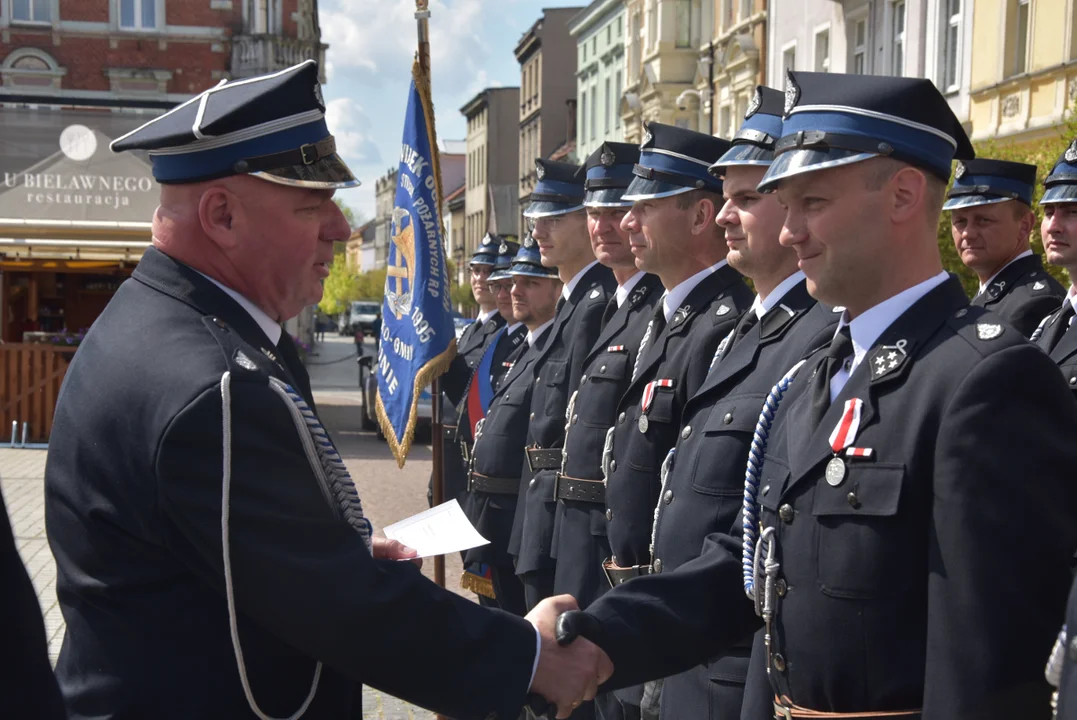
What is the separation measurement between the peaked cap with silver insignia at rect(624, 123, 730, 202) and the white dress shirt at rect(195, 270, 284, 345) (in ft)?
7.66

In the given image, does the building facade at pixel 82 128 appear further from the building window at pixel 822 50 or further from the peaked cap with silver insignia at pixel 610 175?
the building window at pixel 822 50

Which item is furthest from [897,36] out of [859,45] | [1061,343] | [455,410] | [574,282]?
[1061,343]

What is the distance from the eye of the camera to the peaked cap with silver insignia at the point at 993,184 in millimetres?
6496

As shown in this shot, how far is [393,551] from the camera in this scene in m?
3.20

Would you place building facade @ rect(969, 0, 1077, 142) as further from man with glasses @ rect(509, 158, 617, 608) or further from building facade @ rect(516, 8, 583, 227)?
building facade @ rect(516, 8, 583, 227)

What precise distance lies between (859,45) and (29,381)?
1683 cm

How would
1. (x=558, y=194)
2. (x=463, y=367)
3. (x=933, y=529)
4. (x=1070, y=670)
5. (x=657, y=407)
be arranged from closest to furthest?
(x=1070, y=670) → (x=933, y=529) → (x=657, y=407) → (x=558, y=194) → (x=463, y=367)

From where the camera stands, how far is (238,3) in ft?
114

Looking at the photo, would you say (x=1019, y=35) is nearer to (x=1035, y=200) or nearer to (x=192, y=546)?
(x=1035, y=200)

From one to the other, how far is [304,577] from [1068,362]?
3.93 m

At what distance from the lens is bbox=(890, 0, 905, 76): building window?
23438 mm

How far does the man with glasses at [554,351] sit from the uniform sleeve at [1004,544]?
350cm

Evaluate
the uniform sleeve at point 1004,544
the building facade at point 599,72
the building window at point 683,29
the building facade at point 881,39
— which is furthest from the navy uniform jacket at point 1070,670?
the building facade at point 599,72

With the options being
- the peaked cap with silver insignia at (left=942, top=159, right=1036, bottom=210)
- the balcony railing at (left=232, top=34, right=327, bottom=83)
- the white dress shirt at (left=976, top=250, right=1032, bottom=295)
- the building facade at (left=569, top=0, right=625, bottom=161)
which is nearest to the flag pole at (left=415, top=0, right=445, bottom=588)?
the peaked cap with silver insignia at (left=942, top=159, right=1036, bottom=210)
